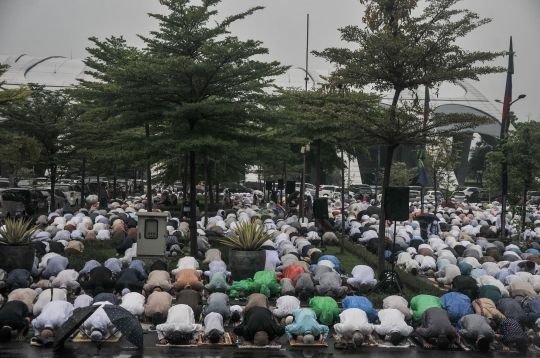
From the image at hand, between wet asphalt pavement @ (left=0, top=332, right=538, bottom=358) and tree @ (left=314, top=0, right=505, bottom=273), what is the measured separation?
6771 millimetres

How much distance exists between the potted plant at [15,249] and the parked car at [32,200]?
14.8 m

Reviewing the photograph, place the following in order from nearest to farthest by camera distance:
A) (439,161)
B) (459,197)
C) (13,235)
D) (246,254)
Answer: (13,235) < (246,254) < (439,161) < (459,197)

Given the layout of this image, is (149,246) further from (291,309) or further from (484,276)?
(484,276)

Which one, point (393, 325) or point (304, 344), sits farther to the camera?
point (393, 325)

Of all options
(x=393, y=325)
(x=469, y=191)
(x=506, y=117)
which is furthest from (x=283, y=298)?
(x=469, y=191)

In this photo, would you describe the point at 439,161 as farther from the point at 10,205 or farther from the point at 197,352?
the point at 197,352

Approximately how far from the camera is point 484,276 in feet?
55.3

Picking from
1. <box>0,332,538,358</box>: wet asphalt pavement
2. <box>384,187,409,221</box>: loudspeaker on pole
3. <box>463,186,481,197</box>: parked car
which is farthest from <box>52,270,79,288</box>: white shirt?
<box>463,186,481,197</box>: parked car

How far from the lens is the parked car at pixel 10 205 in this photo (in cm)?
3002

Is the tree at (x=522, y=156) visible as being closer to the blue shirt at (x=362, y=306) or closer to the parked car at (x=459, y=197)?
the blue shirt at (x=362, y=306)

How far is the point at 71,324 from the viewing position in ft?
35.2

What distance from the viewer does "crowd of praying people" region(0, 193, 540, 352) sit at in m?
12.1

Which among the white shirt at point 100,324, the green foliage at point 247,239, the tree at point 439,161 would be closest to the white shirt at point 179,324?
the white shirt at point 100,324

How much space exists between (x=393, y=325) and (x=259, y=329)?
8.87 feet
